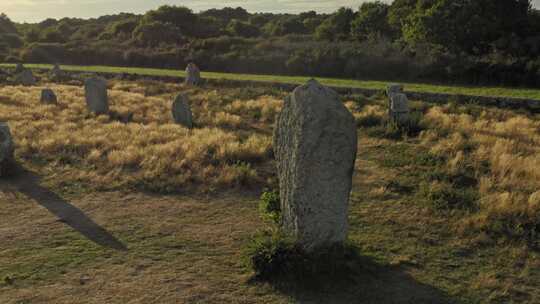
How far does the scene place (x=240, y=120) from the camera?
1933cm

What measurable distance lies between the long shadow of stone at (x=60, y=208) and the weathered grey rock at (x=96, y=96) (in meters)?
8.37

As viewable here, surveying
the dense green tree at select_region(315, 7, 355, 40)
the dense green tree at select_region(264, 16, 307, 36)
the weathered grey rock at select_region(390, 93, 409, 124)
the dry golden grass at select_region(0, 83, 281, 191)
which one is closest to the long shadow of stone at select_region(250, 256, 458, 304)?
the dry golden grass at select_region(0, 83, 281, 191)

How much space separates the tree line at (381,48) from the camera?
27875mm

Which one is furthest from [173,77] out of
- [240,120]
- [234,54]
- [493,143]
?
[493,143]

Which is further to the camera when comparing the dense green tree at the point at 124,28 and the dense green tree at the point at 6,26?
the dense green tree at the point at 6,26

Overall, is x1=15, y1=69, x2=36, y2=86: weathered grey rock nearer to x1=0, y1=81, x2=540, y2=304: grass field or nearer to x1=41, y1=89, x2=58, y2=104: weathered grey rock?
x1=41, y1=89, x2=58, y2=104: weathered grey rock

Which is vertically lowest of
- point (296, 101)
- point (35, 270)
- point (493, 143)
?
point (35, 270)

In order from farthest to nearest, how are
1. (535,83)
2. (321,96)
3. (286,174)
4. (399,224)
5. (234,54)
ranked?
1. (234,54)
2. (535,83)
3. (399,224)
4. (286,174)
5. (321,96)

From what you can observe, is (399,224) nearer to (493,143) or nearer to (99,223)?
(99,223)

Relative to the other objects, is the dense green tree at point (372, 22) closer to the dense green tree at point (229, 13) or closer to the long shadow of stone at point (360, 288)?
the long shadow of stone at point (360, 288)

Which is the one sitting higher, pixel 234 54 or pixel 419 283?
pixel 234 54

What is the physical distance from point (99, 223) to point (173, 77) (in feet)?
80.0

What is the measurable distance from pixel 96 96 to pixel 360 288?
55.3 ft

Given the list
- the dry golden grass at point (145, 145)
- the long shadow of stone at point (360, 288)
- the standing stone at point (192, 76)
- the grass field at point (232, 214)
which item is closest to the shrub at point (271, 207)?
the grass field at point (232, 214)
